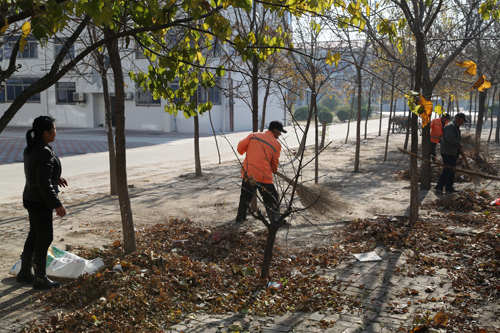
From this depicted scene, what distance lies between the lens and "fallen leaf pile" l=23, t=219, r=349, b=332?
3.93m

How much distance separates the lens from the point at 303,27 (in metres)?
14.0

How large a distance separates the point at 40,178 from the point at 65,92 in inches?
1293

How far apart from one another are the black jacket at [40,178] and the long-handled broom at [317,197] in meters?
2.75

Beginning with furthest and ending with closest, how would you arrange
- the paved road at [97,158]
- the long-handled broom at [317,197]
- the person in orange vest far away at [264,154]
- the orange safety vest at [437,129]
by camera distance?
the paved road at [97,158], the orange safety vest at [437,129], the person in orange vest far away at [264,154], the long-handled broom at [317,197]

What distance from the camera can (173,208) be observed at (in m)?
8.69

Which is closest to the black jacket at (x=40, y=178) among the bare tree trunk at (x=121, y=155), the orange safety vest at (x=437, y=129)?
the bare tree trunk at (x=121, y=155)

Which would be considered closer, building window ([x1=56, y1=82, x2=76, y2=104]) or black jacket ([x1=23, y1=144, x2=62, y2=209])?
black jacket ([x1=23, y1=144, x2=62, y2=209])

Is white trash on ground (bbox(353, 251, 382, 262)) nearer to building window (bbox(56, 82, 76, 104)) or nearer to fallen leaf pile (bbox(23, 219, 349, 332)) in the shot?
fallen leaf pile (bbox(23, 219, 349, 332))

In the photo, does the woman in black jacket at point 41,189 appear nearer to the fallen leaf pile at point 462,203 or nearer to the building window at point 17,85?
the fallen leaf pile at point 462,203

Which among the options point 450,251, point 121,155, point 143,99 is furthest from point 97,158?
point 143,99

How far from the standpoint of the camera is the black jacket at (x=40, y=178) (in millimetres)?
4410

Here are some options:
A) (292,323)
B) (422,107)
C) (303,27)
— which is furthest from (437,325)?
(303,27)

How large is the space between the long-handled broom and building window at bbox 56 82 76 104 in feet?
102

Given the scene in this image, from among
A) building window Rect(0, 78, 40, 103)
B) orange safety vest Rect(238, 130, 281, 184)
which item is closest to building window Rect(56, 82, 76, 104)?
building window Rect(0, 78, 40, 103)
